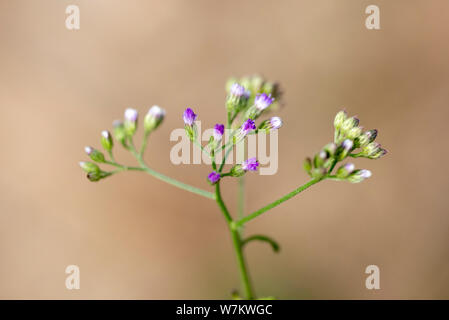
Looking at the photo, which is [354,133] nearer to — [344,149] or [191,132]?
[344,149]

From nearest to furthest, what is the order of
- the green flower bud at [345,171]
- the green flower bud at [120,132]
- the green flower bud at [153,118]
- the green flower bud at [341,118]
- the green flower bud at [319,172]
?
the green flower bud at [319,172] < the green flower bud at [345,171] < the green flower bud at [341,118] < the green flower bud at [120,132] < the green flower bud at [153,118]

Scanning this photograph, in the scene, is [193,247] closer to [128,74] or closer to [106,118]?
[106,118]

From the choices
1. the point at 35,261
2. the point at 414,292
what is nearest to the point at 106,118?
the point at 35,261

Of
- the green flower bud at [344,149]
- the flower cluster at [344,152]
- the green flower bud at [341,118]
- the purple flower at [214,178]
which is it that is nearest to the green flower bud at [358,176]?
the flower cluster at [344,152]

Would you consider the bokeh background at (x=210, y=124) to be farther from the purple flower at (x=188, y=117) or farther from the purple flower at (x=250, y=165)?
the purple flower at (x=188, y=117)

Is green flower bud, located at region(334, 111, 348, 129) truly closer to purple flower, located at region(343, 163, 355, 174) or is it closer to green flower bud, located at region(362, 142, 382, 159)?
green flower bud, located at region(362, 142, 382, 159)
